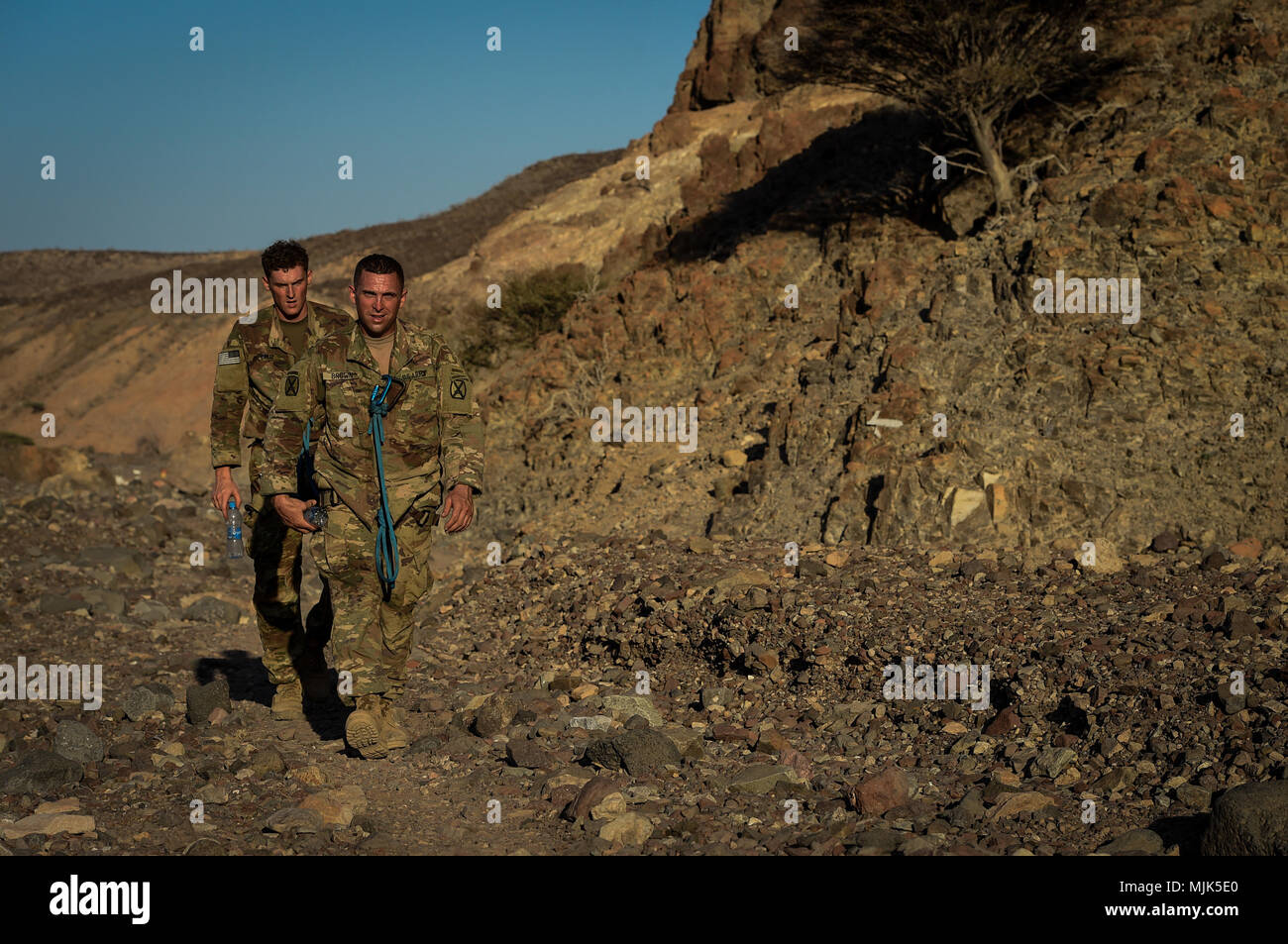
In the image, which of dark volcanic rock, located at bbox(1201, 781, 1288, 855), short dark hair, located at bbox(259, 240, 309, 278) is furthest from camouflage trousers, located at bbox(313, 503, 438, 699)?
dark volcanic rock, located at bbox(1201, 781, 1288, 855)

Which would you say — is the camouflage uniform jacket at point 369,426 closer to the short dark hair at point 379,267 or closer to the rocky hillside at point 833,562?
the short dark hair at point 379,267

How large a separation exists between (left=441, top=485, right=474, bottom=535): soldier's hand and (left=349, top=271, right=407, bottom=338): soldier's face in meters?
0.71

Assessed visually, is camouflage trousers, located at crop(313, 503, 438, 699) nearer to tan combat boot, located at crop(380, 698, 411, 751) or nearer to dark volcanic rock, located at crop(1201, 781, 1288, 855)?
tan combat boot, located at crop(380, 698, 411, 751)

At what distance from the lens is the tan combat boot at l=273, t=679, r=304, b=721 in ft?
17.4

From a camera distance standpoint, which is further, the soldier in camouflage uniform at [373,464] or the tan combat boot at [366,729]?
the tan combat boot at [366,729]

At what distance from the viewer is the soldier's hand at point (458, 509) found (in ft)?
14.0

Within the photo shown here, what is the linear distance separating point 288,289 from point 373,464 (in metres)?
1.08

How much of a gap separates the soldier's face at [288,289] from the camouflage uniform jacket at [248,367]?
0.08 meters

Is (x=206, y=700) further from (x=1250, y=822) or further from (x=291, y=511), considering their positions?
(x=1250, y=822)

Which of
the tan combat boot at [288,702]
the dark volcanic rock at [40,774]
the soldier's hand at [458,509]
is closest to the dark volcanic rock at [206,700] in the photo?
the tan combat boot at [288,702]

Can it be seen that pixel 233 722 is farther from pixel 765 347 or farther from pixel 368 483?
pixel 765 347

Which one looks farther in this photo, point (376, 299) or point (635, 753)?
point (635, 753)

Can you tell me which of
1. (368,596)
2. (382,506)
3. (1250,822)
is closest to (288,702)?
(368,596)

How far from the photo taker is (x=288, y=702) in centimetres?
534
